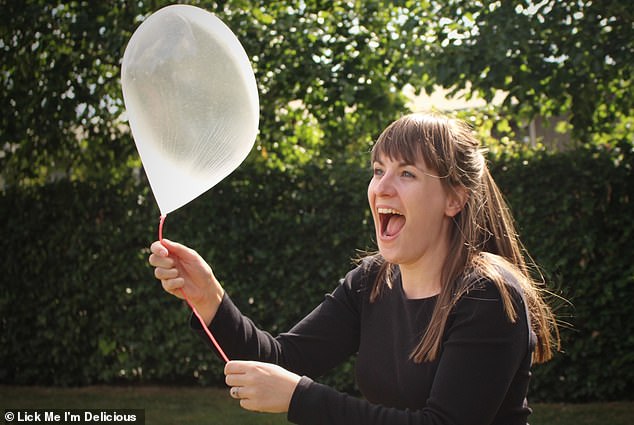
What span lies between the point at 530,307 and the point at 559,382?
12.8 ft

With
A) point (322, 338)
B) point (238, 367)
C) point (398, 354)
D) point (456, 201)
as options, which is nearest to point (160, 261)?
point (238, 367)

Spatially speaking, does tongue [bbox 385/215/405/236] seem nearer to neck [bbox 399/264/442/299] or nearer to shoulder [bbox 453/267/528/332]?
neck [bbox 399/264/442/299]

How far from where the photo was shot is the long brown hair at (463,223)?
1963 mm

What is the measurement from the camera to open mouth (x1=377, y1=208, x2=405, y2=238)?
2080mm

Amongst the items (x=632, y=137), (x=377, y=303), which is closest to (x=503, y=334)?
(x=377, y=303)

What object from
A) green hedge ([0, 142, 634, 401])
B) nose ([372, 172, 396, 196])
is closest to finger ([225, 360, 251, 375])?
nose ([372, 172, 396, 196])

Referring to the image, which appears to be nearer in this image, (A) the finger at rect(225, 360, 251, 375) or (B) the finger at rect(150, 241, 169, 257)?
(A) the finger at rect(225, 360, 251, 375)

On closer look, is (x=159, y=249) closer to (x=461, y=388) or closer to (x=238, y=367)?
(x=238, y=367)

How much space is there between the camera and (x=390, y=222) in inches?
82.5

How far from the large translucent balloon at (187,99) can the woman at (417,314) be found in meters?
0.25

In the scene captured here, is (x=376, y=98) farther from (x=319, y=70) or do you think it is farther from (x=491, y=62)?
(x=491, y=62)

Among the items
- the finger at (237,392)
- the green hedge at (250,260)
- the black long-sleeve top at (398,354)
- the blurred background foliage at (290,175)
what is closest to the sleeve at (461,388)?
the black long-sleeve top at (398,354)

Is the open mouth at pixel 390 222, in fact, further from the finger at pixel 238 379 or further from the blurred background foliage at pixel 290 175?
the blurred background foliage at pixel 290 175

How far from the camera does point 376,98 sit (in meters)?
6.31
